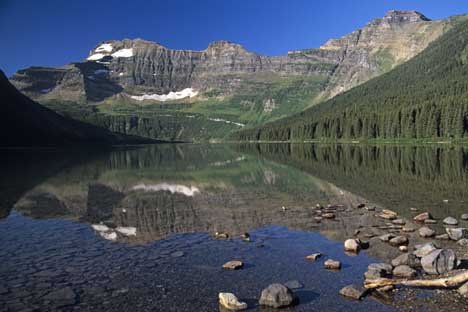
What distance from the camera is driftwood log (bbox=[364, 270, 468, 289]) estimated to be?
20781 mm

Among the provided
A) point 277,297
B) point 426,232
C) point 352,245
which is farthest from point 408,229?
point 277,297

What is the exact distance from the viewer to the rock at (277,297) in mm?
19500

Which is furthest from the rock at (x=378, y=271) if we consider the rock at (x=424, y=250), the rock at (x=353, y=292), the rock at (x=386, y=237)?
the rock at (x=386, y=237)

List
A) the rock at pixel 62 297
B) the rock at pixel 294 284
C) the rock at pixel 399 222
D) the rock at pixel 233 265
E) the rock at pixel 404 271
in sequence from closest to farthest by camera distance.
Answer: the rock at pixel 62 297
the rock at pixel 294 284
the rock at pixel 404 271
the rock at pixel 233 265
the rock at pixel 399 222

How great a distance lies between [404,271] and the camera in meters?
23.0

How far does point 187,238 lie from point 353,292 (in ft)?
54.2

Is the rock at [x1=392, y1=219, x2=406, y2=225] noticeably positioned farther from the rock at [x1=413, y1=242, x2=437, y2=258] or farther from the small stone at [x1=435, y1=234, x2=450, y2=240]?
the rock at [x1=413, y1=242, x2=437, y2=258]

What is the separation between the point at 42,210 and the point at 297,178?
43.0m

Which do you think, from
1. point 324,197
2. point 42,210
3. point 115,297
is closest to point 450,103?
point 324,197

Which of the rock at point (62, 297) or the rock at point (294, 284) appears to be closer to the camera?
the rock at point (62, 297)

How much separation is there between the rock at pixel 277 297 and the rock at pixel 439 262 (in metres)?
8.72

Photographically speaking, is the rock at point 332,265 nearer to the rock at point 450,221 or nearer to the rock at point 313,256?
the rock at point 313,256

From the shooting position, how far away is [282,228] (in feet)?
122

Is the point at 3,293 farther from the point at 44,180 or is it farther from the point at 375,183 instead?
the point at 44,180
